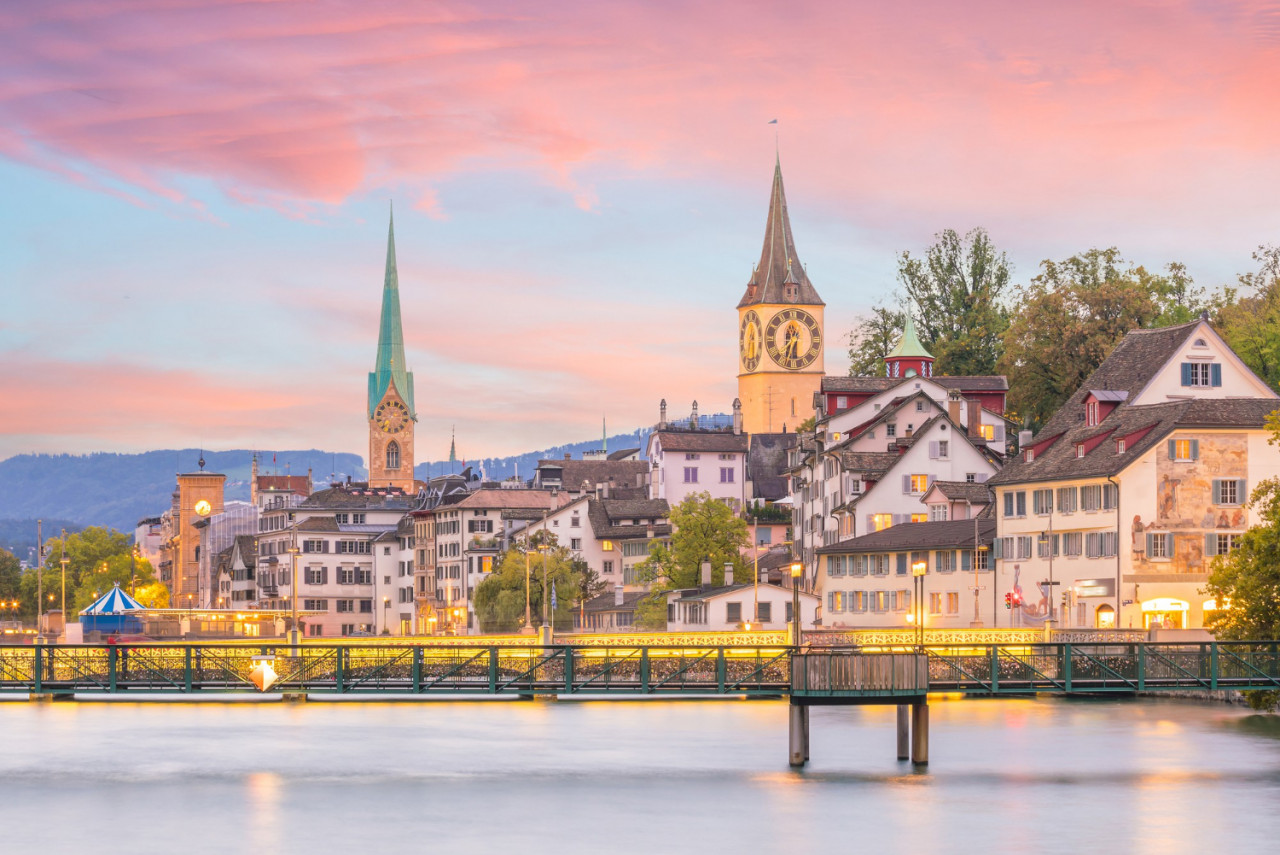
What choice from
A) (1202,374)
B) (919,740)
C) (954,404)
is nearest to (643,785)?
(919,740)

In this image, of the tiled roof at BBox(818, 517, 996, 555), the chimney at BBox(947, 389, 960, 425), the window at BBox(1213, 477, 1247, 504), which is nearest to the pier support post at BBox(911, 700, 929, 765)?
the window at BBox(1213, 477, 1247, 504)

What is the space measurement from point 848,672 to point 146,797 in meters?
21.1

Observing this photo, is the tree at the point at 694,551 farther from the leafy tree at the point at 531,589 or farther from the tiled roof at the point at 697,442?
the tiled roof at the point at 697,442

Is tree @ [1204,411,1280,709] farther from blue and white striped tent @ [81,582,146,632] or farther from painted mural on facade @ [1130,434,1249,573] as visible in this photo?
blue and white striped tent @ [81,582,146,632]

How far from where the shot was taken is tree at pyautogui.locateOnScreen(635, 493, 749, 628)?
146 m

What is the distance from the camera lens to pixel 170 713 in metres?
103

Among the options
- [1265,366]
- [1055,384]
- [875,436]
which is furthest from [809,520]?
[1265,366]

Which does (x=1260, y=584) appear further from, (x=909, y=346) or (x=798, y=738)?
(x=909, y=346)

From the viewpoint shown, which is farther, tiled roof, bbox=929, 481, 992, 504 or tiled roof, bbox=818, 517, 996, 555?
tiled roof, bbox=929, 481, 992, 504

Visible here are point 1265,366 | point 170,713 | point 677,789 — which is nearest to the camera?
point 677,789

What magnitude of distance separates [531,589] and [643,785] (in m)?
102

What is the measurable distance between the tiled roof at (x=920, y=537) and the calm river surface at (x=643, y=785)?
21577 mm

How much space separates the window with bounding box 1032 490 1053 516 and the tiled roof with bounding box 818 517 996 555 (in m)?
6.26

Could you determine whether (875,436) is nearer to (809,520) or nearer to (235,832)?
(809,520)
